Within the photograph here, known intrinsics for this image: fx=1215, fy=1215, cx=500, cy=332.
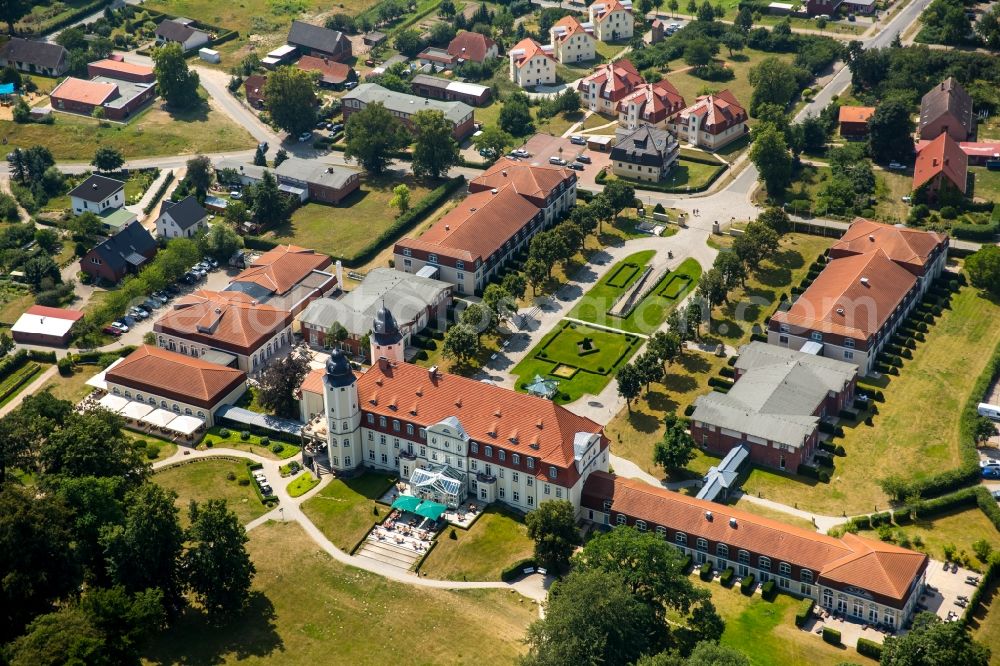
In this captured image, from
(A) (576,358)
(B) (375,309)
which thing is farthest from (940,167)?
(B) (375,309)

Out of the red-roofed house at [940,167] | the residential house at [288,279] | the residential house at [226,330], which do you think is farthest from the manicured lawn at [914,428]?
the residential house at [288,279]

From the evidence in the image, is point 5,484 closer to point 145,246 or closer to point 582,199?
point 145,246

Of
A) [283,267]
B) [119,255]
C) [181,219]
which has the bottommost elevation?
[119,255]

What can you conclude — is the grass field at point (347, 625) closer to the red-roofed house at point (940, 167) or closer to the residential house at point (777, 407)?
the residential house at point (777, 407)

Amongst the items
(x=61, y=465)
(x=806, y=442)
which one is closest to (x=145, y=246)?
(x=61, y=465)

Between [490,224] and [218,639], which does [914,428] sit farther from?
[218,639]

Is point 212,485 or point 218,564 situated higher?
point 218,564

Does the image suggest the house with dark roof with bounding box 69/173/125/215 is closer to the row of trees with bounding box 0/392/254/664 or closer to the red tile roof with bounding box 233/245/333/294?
the red tile roof with bounding box 233/245/333/294
